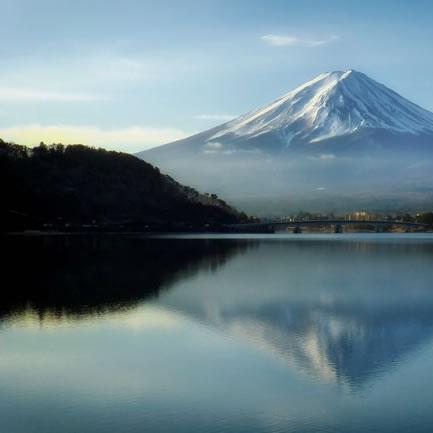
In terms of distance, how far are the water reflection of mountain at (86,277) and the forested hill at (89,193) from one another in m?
31.8

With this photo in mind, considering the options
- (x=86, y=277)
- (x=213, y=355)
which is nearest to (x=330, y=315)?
(x=213, y=355)

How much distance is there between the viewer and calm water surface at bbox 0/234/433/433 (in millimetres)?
9172

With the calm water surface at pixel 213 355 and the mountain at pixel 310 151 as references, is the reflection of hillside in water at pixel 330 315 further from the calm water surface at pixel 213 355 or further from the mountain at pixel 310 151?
the mountain at pixel 310 151

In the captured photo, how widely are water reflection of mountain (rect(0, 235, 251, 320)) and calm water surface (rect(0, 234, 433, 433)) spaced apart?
95 mm

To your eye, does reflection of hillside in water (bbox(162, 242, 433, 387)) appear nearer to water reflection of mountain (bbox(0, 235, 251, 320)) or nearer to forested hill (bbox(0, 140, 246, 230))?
water reflection of mountain (bbox(0, 235, 251, 320))

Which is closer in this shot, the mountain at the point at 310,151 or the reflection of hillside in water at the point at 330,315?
the reflection of hillside in water at the point at 330,315

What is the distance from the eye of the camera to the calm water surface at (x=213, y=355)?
9.17 m

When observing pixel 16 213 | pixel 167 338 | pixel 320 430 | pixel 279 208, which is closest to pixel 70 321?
pixel 167 338

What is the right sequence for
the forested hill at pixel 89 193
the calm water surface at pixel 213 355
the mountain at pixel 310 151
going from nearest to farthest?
the calm water surface at pixel 213 355
the forested hill at pixel 89 193
the mountain at pixel 310 151

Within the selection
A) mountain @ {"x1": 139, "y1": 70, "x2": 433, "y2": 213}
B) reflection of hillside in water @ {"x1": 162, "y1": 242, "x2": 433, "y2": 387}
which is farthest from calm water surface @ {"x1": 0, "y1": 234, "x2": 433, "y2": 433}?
mountain @ {"x1": 139, "y1": 70, "x2": 433, "y2": 213}

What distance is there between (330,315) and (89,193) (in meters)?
65.6

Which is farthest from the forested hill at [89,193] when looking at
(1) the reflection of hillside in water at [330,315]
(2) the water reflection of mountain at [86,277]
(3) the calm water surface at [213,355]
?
(3) the calm water surface at [213,355]

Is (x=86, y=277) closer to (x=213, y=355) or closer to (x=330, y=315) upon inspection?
(x=330, y=315)

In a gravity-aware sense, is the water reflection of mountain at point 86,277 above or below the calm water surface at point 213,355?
above
